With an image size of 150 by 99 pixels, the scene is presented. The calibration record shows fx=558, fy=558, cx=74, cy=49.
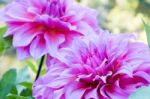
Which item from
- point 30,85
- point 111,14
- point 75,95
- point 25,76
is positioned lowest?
point 111,14

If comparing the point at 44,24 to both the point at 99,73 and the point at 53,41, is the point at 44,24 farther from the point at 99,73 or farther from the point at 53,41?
the point at 99,73

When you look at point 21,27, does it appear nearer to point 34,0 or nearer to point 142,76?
point 34,0

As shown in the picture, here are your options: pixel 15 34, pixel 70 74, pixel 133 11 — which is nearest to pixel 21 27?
pixel 15 34

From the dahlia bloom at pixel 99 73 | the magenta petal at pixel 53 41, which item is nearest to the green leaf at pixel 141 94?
the dahlia bloom at pixel 99 73

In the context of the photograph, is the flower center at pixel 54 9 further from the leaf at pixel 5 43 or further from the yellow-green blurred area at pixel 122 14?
the yellow-green blurred area at pixel 122 14

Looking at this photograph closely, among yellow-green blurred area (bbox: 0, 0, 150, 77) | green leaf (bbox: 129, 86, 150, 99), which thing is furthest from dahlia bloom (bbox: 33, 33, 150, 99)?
yellow-green blurred area (bbox: 0, 0, 150, 77)

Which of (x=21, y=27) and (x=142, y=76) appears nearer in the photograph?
(x=142, y=76)

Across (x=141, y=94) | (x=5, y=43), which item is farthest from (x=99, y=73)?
(x=5, y=43)
